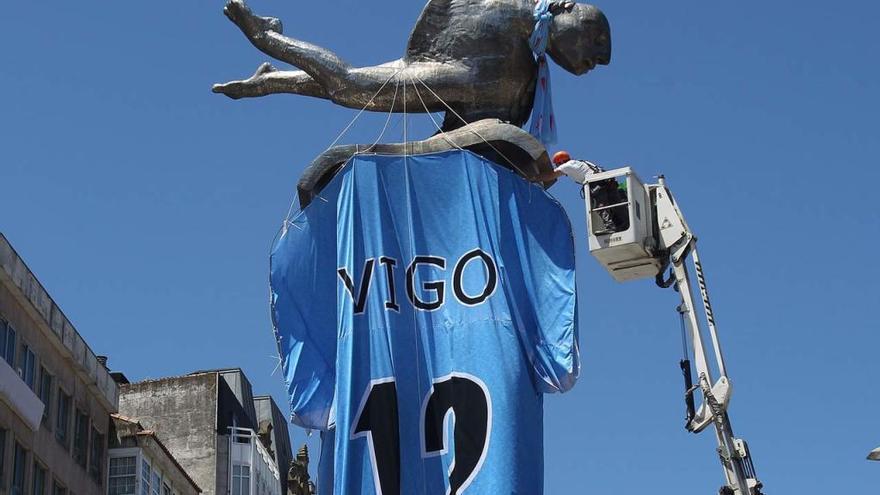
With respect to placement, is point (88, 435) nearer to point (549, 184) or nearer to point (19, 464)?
point (19, 464)

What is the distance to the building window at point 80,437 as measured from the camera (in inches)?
2471

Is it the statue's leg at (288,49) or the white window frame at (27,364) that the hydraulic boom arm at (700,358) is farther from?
the white window frame at (27,364)

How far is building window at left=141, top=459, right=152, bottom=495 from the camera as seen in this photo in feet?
218

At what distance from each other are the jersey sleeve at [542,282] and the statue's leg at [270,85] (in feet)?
18.9

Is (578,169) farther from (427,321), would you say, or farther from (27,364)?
(27,364)

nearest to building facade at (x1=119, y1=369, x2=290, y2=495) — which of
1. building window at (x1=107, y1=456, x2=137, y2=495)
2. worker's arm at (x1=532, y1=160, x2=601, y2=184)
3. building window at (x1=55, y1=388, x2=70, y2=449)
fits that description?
building window at (x1=107, y1=456, x2=137, y2=495)

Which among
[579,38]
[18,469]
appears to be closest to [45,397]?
[18,469]

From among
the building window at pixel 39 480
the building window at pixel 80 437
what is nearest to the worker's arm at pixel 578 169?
the building window at pixel 39 480

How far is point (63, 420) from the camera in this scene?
202 ft

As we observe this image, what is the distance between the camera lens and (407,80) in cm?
3991

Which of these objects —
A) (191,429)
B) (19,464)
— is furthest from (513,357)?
(191,429)

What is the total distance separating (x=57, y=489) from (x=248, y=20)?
23.7m

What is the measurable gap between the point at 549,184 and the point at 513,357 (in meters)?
4.16

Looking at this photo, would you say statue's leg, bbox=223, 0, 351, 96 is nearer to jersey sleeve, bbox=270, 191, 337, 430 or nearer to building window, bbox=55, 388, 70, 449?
jersey sleeve, bbox=270, 191, 337, 430
